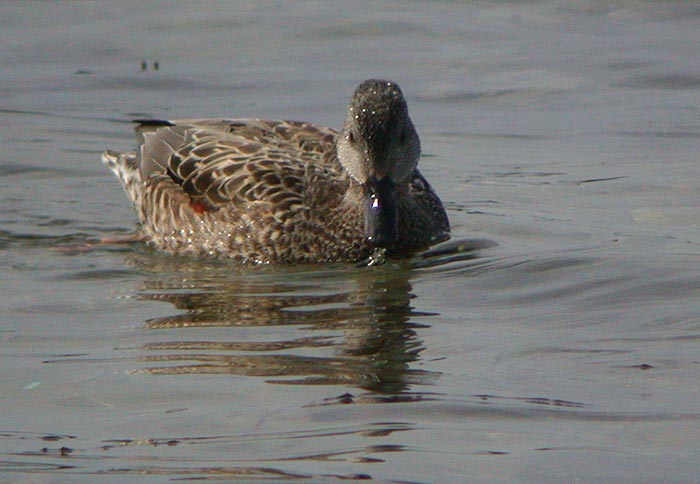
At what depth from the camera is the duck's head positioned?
8.93 metres

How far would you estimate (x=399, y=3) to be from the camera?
58.1ft

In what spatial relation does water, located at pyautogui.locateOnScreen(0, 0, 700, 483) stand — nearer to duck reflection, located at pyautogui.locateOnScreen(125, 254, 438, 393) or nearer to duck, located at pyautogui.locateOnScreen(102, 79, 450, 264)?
duck reflection, located at pyautogui.locateOnScreen(125, 254, 438, 393)

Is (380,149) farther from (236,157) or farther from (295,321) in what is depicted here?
(295,321)

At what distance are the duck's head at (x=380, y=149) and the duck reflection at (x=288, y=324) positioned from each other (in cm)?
28

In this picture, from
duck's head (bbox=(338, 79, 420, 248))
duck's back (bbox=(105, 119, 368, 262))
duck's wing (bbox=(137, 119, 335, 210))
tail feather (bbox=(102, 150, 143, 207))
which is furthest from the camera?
tail feather (bbox=(102, 150, 143, 207))

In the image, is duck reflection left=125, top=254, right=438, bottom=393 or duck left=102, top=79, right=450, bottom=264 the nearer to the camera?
duck reflection left=125, top=254, right=438, bottom=393

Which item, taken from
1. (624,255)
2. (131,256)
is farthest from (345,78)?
(624,255)

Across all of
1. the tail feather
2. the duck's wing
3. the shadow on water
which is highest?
the duck's wing

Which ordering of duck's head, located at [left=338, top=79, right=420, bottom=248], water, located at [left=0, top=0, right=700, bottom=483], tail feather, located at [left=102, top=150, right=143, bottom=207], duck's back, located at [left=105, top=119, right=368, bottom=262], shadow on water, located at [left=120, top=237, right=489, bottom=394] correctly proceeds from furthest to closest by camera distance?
tail feather, located at [left=102, top=150, right=143, bottom=207] → duck's back, located at [left=105, top=119, right=368, bottom=262] → duck's head, located at [left=338, top=79, right=420, bottom=248] → shadow on water, located at [left=120, top=237, right=489, bottom=394] → water, located at [left=0, top=0, right=700, bottom=483]

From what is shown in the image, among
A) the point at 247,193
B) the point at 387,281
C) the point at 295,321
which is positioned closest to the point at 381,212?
the point at 387,281

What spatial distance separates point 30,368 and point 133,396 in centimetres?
69

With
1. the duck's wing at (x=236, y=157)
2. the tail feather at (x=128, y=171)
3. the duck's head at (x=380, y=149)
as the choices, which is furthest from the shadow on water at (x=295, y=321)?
the tail feather at (x=128, y=171)

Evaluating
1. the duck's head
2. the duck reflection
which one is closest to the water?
the duck reflection

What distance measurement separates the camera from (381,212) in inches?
353
